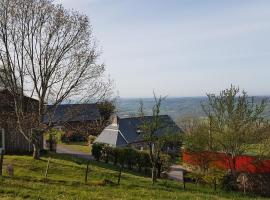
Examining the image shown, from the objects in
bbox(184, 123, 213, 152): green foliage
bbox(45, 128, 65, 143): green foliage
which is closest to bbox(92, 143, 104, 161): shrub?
bbox(45, 128, 65, 143): green foliage

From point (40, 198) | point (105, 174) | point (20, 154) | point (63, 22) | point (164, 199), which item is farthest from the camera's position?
point (20, 154)

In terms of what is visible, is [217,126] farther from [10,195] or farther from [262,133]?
[10,195]

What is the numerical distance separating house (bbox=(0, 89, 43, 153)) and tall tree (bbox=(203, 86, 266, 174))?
16063mm

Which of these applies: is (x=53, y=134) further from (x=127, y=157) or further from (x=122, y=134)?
(x=122, y=134)

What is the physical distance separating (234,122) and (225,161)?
16.6 feet

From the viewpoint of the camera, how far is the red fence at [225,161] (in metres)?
37.9

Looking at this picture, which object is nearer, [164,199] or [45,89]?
[164,199]

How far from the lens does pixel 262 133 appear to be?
3625cm

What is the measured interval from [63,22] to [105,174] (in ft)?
41.3

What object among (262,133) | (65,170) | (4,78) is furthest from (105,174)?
(262,133)

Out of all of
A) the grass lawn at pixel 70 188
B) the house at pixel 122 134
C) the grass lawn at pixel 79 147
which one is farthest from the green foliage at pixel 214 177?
the grass lawn at pixel 79 147

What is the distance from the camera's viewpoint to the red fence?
37906 mm

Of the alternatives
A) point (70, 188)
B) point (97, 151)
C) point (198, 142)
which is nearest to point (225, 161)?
point (198, 142)

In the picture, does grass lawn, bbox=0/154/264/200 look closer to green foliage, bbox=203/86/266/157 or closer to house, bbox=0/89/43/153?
house, bbox=0/89/43/153
